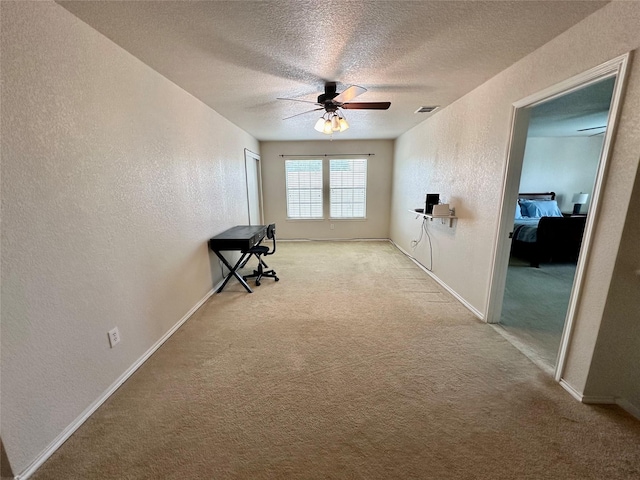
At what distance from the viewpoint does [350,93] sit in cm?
232

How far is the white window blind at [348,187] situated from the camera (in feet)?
19.7

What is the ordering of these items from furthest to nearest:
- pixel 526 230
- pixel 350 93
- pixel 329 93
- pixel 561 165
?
pixel 561 165 < pixel 526 230 < pixel 329 93 < pixel 350 93

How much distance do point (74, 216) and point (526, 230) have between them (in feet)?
18.6

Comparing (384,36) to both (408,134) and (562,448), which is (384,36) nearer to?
(562,448)

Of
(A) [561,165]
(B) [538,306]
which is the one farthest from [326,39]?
(A) [561,165]

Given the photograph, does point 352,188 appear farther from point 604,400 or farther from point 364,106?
point 604,400

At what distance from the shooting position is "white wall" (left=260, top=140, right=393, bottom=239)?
19.4 feet

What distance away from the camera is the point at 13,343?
1.19 m

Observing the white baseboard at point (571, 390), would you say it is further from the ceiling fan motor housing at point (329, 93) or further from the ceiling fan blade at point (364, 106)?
the ceiling fan motor housing at point (329, 93)

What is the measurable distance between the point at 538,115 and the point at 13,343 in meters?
5.76

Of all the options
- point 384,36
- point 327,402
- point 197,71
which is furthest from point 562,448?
point 197,71

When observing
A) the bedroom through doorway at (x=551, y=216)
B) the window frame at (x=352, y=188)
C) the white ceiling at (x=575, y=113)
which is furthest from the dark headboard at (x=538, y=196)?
the window frame at (x=352, y=188)

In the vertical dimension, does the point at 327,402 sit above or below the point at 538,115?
below

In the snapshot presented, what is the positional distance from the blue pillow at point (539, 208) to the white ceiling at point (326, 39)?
380 cm
